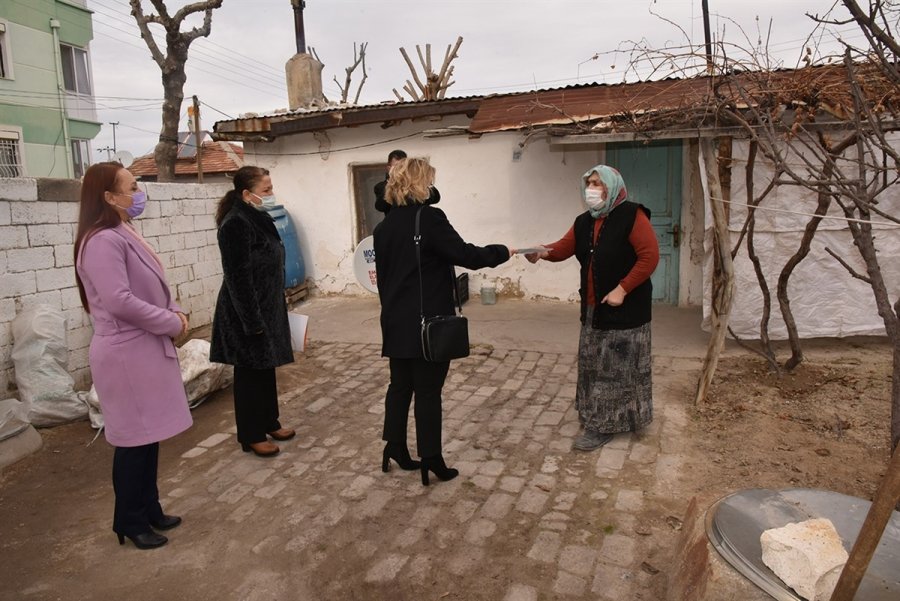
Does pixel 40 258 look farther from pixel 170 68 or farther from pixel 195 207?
pixel 170 68

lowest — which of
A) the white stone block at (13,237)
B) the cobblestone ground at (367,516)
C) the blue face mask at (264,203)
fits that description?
the cobblestone ground at (367,516)

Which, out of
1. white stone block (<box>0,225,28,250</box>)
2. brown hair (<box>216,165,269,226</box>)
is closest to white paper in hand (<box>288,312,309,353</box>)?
brown hair (<box>216,165,269,226</box>)

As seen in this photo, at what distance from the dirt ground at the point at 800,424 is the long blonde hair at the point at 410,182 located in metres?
2.23

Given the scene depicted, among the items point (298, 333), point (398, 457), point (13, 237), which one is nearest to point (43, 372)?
point (13, 237)

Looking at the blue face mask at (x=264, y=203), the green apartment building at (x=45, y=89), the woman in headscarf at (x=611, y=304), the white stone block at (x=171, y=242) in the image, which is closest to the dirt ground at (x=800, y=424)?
the woman in headscarf at (x=611, y=304)

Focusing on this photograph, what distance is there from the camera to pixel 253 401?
154 inches

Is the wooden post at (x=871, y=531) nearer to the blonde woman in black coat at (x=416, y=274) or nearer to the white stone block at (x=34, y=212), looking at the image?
the blonde woman in black coat at (x=416, y=274)

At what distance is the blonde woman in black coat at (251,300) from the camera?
141 inches

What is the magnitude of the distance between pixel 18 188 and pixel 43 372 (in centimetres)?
153

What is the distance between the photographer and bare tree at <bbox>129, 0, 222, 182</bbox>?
14484mm

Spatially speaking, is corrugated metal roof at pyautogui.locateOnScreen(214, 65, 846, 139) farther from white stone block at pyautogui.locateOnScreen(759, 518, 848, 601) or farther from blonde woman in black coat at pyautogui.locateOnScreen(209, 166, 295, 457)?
blonde woman in black coat at pyautogui.locateOnScreen(209, 166, 295, 457)

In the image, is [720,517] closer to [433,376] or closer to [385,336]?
[433,376]

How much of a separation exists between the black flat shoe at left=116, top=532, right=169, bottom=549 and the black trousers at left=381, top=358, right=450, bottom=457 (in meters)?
1.29

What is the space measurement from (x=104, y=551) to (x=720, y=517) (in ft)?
9.42
